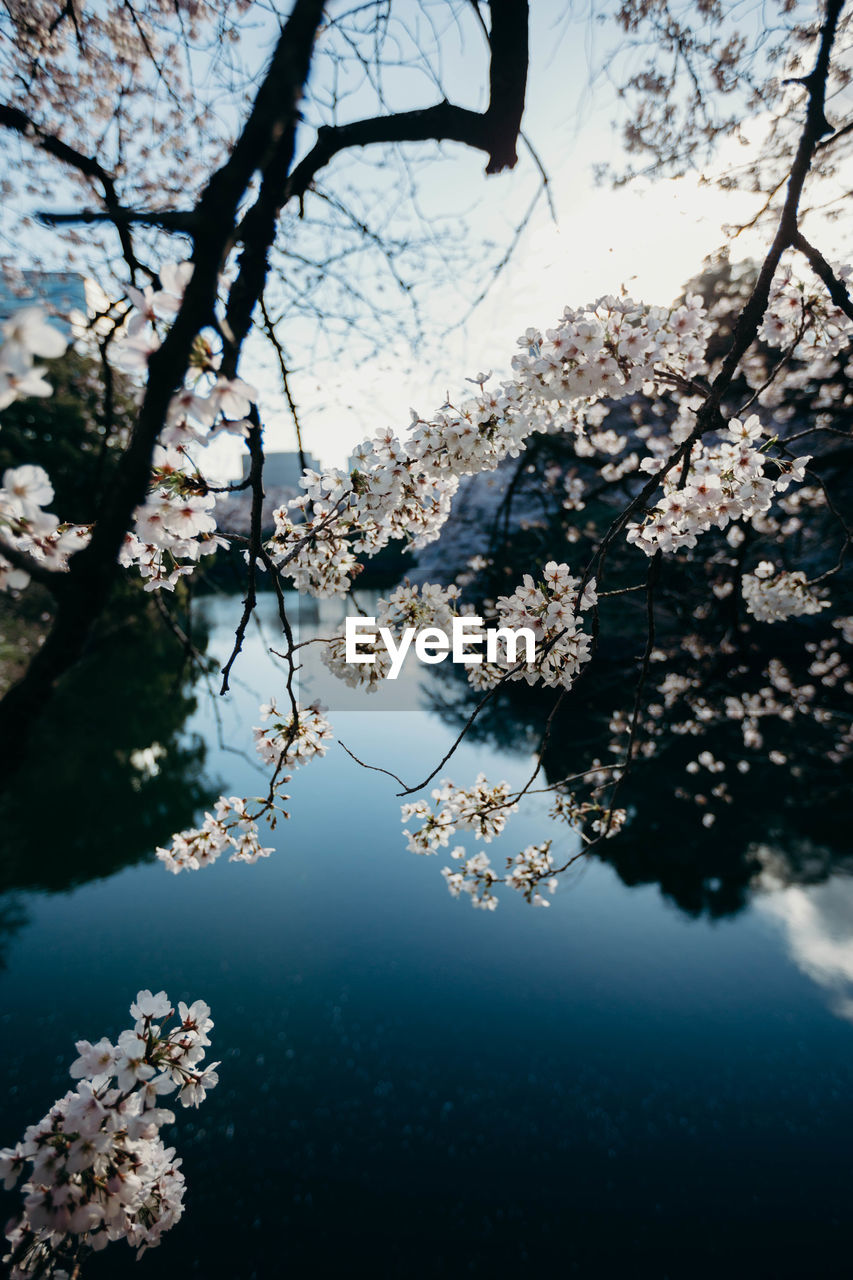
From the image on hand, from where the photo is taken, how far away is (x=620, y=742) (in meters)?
8.48

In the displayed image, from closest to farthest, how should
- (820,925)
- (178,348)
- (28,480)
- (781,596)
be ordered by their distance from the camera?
(178,348) < (28,480) < (781,596) < (820,925)

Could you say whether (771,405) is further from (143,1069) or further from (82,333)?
(143,1069)

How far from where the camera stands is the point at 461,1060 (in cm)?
448

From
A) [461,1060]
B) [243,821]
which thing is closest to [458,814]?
[243,821]

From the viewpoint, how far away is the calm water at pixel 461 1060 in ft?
11.4

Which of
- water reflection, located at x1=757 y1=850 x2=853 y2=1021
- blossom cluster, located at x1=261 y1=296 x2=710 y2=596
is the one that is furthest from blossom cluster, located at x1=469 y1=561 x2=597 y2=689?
water reflection, located at x1=757 y1=850 x2=853 y2=1021

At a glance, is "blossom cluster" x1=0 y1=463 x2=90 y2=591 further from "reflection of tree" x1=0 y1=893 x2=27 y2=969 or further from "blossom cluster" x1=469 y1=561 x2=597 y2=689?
"reflection of tree" x1=0 y1=893 x2=27 y2=969

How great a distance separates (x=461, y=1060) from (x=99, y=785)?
690 cm

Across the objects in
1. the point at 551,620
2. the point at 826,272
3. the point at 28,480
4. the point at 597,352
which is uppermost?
the point at 826,272

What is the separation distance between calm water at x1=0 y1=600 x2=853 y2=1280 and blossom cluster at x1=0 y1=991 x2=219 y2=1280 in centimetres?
244

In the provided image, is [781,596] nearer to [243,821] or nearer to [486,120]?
[486,120]

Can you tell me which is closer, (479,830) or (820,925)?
(479,830)

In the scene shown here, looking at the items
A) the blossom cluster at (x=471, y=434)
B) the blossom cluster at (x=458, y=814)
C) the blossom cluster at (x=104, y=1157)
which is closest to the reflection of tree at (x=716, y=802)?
the blossom cluster at (x=458, y=814)

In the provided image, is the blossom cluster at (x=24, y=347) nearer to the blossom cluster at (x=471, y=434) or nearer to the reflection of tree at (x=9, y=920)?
the blossom cluster at (x=471, y=434)
